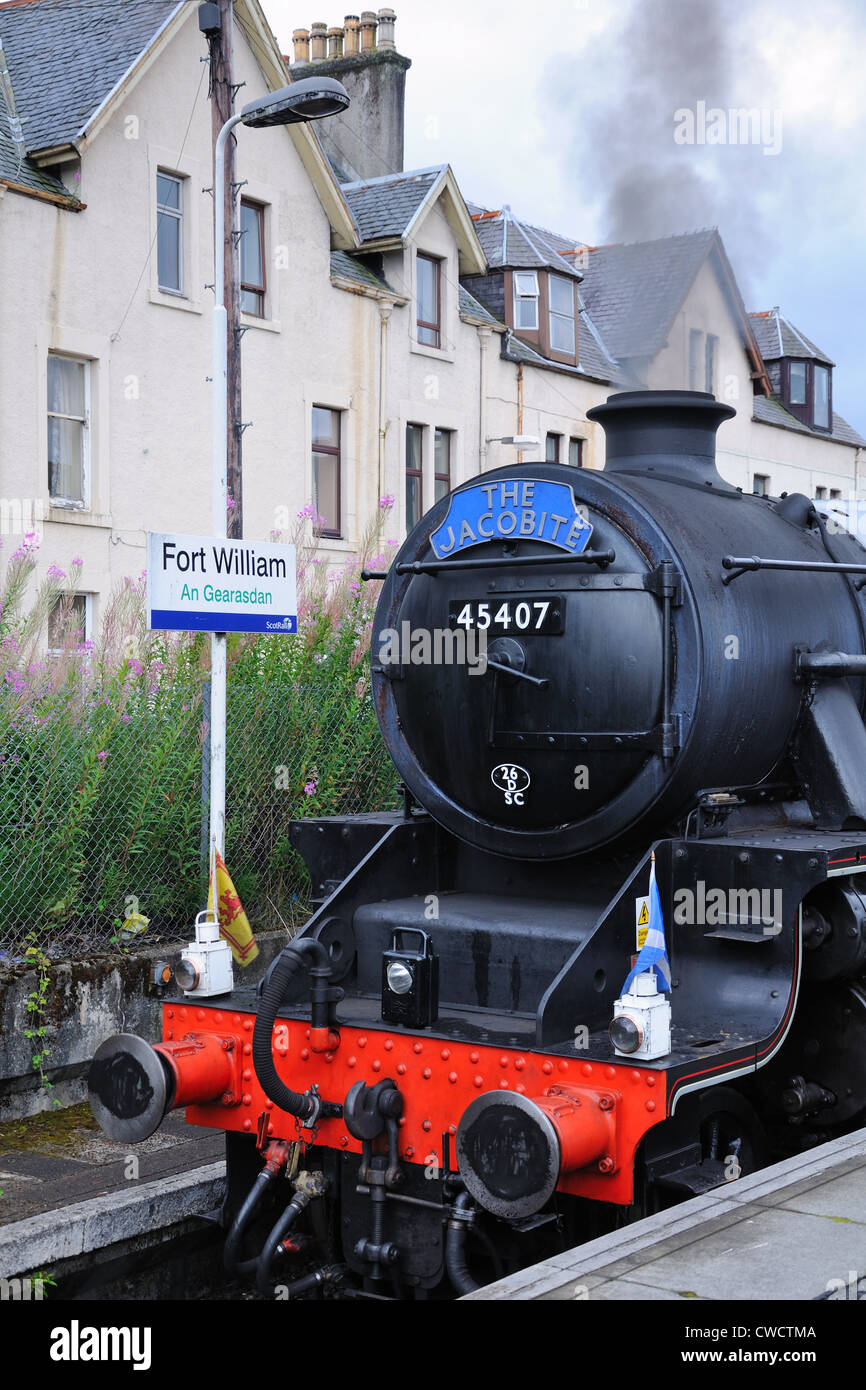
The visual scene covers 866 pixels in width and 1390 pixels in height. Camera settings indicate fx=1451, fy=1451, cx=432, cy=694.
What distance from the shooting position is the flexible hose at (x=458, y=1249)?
395cm

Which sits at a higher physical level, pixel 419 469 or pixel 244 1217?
pixel 419 469

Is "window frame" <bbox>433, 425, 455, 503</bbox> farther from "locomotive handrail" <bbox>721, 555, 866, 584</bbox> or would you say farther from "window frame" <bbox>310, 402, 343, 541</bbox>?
"locomotive handrail" <bbox>721, 555, 866, 584</bbox>

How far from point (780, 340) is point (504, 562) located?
2185 cm

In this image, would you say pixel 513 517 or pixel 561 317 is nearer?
pixel 513 517

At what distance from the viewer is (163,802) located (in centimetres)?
676

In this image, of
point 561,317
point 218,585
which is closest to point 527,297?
point 561,317

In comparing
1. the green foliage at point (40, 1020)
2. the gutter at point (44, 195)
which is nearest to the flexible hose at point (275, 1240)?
the green foliage at point (40, 1020)

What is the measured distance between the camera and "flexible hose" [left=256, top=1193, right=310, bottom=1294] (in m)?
4.24

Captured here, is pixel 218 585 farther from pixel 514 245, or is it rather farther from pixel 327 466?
pixel 514 245

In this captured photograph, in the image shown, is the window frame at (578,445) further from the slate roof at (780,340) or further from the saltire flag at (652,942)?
the saltire flag at (652,942)

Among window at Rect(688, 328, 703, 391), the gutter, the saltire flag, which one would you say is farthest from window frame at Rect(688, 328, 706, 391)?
the gutter

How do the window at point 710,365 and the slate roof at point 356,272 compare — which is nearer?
the window at point 710,365

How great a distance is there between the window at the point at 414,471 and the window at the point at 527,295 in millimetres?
2657

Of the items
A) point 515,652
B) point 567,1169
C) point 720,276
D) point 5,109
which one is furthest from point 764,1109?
point 5,109
